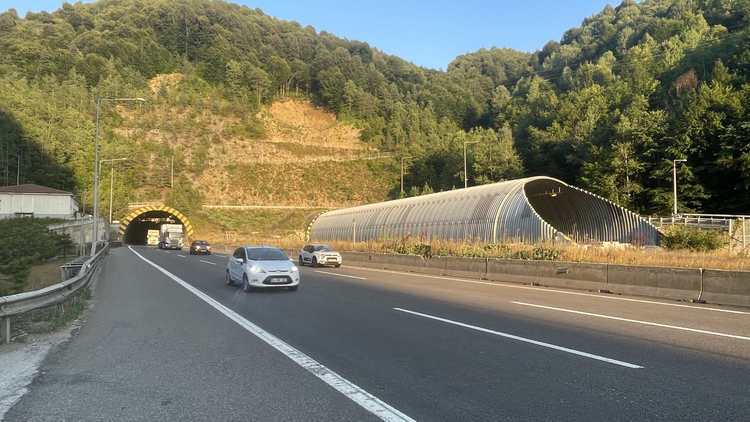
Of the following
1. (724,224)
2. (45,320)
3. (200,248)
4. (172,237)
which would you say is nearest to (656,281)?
(45,320)

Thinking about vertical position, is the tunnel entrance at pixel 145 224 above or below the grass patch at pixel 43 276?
above

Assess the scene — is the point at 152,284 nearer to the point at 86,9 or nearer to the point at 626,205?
the point at 626,205

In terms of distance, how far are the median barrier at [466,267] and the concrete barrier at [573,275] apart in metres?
3.32

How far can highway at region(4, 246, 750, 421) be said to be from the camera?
17.2 ft

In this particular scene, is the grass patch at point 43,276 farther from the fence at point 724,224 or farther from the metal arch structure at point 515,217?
the fence at point 724,224

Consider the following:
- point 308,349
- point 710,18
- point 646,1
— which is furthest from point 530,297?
point 646,1

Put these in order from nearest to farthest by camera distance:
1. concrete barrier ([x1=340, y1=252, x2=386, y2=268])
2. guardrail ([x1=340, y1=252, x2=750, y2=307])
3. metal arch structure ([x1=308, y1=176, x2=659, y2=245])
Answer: guardrail ([x1=340, y1=252, x2=750, y2=307])
metal arch structure ([x1=308, y1=176, x2=659, y2=245])
concrete barrier ([x1=340, y1=252, x2=386, y2=268])

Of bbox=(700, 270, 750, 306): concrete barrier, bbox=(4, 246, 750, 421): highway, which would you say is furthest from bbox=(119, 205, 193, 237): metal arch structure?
bbox=(700, 270, 750, 306): concrete barrier

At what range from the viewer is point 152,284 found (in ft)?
64.7

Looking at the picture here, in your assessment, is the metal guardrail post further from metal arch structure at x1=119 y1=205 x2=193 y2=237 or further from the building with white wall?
metal arch structure at x1=119 y1=205 x2=193 y2=237

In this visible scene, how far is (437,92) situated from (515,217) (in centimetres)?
13069

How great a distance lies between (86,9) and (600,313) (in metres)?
199

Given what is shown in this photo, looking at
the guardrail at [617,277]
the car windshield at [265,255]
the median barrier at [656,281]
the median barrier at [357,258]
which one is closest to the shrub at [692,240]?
the guardrail at [617,277]

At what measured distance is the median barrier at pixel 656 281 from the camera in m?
14.4
